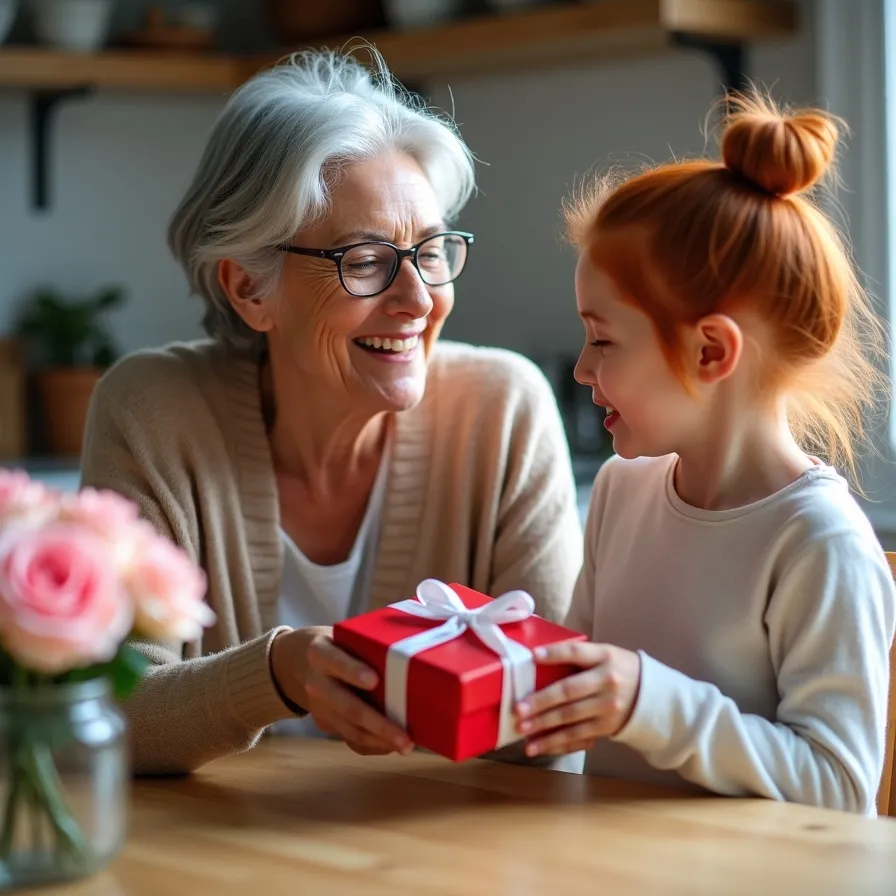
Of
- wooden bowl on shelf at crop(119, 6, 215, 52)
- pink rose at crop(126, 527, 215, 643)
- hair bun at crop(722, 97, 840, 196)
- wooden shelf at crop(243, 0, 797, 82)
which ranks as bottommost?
pink rose at crop(126, 527, 215, 643)

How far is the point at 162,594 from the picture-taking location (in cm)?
94

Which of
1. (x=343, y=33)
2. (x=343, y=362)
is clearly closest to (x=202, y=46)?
(x=343, y=33)

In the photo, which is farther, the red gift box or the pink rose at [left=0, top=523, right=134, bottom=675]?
the red gift box

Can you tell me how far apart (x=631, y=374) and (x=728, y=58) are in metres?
1.60

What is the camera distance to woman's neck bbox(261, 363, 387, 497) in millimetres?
1845

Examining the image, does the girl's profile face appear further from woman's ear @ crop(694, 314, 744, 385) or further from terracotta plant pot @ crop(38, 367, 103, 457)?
terracotta plant pot @ crop(38, 367, 103, 457)

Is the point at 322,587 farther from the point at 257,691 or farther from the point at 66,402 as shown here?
the point at 66,402

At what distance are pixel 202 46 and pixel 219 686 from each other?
7.29ft

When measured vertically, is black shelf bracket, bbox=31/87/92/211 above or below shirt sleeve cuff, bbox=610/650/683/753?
above

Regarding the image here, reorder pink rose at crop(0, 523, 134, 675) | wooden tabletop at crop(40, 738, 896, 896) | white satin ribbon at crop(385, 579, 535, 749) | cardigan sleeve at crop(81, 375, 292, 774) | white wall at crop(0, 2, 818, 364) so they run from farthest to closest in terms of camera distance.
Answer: white wall at crop(0, 2, 818, 364) → cardigan sleeve at crop(81, 375, 292, 774) → white satin ribbon at crop(385, 579, 535, 749) → wooden tabletop at crop(40, 738, 896, 896) → pink rose at crop(0, 523, 134, 675)

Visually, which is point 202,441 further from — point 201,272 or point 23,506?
point 23,506

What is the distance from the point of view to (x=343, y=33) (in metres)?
3.11

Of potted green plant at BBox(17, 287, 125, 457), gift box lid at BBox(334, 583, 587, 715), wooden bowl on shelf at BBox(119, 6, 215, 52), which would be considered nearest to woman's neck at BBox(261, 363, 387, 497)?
gift box lid at BBox(334, 583, 587, 715)

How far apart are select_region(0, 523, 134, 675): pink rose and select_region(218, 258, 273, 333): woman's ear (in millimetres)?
927
